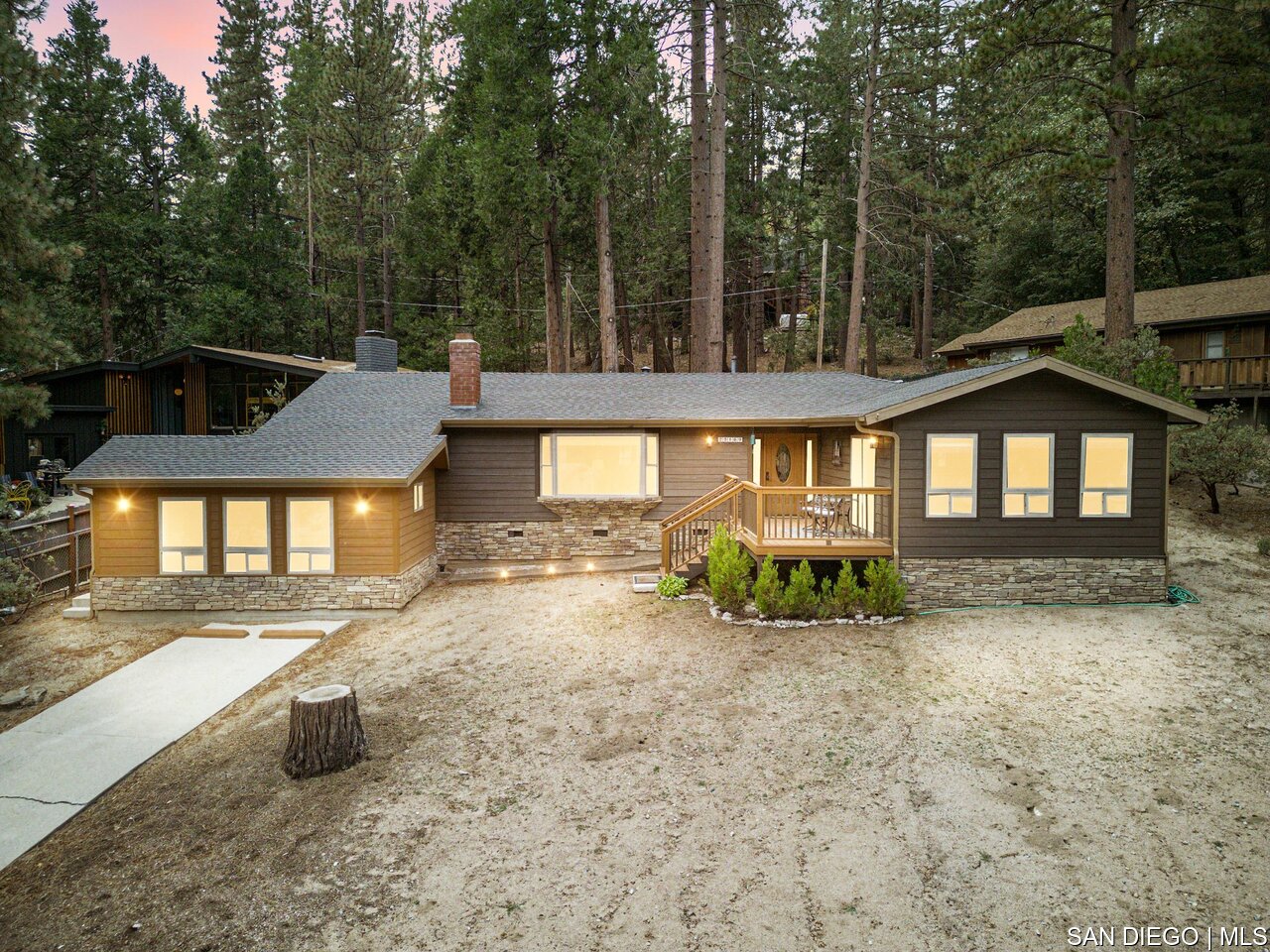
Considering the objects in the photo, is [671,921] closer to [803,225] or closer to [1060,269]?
[803,225]

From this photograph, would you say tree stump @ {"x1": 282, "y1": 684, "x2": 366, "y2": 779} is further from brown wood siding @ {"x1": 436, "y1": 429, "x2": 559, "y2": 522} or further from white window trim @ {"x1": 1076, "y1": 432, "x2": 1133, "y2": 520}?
white window trim @ {"x1": 1076, "y1": 432, "x2": 1133, "y2": 520}

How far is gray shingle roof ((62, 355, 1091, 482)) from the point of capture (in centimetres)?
1094

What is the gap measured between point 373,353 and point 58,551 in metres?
7.99

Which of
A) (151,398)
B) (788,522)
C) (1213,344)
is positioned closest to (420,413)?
(788,522)

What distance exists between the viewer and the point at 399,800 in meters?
5.64

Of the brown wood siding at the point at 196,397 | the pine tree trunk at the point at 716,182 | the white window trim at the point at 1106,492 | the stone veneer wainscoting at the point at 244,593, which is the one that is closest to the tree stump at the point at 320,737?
the stone veneer wainscoting at the point at 244,593

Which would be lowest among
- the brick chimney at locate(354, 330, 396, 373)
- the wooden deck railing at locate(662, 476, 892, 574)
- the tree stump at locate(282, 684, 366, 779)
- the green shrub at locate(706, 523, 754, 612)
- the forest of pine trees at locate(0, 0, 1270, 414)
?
the tree stump at locate(282, 684, 366, 779)

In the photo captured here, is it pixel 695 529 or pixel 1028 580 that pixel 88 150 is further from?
pixel 1028 580

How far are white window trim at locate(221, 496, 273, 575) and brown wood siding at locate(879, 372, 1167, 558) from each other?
10.3 metres

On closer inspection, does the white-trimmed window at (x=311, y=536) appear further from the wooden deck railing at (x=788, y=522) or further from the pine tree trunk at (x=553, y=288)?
the pine tree trunk at (x=553, y=288)

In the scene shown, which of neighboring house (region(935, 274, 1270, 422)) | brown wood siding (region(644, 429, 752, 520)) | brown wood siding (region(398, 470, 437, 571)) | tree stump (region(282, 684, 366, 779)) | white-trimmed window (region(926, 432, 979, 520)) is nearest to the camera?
tree stump (region(282, 684, 366, 779))

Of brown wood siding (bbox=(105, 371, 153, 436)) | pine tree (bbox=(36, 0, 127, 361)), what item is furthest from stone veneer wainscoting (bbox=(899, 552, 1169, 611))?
pine tree (bbox=(36, 0, 127, 361))

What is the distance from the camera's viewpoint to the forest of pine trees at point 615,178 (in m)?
17.3

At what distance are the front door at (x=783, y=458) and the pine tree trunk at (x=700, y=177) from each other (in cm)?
469
